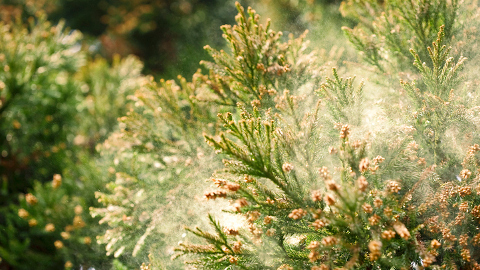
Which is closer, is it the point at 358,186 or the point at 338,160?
the point at 358,186

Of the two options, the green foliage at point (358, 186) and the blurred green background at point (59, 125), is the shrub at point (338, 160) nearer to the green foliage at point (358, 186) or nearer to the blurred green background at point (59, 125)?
the green foliage at point (358, 186)

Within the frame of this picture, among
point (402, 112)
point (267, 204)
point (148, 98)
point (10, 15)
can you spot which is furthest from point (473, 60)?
point (10, 15)

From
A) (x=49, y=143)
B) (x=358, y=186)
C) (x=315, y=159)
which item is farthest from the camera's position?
(x=49, y=143)

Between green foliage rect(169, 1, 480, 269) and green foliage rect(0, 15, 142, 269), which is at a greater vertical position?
green foliage rect(0, 15, 142, 269)

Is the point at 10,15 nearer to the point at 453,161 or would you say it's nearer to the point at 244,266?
the point at 244,266

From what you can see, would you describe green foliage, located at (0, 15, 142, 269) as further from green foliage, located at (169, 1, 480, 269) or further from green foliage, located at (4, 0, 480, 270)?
green foliage, located at (169, 1, 480, 269)

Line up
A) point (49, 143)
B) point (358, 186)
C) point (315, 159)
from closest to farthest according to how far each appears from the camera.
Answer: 1. point (358, 186)
2. point (315, 159)
3. point (49, 143)

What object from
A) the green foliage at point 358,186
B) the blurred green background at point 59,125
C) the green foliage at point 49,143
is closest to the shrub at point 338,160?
the green foliage at point 358,186

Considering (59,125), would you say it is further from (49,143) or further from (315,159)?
(315,159)

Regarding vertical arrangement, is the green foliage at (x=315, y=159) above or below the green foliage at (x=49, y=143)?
below

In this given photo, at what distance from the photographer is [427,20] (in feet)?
5.94

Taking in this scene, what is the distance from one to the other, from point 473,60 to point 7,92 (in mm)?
4429

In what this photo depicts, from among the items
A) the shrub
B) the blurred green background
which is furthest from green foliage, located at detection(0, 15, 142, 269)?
the shrub

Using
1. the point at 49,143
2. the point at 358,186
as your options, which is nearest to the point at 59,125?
the point at 49,143
